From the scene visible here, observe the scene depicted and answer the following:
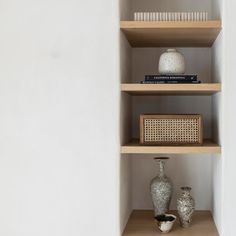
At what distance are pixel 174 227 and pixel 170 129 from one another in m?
0.51

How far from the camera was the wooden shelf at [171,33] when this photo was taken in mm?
1739

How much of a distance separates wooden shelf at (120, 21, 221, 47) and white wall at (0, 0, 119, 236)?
0.40 ft

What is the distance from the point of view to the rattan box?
1841 mm

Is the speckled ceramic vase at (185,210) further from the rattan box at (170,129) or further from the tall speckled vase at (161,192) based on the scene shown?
the rattan box at (170,129)

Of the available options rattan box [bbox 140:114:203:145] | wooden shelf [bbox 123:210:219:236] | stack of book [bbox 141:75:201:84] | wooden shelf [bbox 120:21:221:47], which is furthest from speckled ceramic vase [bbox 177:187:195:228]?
wooden shelf [bbox 120:21:221:47]

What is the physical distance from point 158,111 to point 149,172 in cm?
35

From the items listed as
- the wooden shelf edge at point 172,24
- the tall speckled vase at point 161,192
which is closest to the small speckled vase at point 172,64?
the wooden shelf edge at point 172,24

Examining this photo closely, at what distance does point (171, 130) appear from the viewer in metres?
1.85

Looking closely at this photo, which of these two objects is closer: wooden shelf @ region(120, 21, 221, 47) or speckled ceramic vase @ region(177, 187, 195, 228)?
wooden shelf @ region(120, 21, 221, 47)

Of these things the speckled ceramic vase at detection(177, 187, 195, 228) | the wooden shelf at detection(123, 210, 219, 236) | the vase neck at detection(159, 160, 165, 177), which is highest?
the vase neck at detection(159, 160, 165, 177)

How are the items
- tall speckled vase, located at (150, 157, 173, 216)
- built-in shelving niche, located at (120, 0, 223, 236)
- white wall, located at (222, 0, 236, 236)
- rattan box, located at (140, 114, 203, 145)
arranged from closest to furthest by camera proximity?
white wall, located at (222, 0, 236, 236), rattan box, located at (140, 114, 203, 145), tall speckled vase, located at (150, 157, 173, 216), built-in shelving niche, located at (120, 0, 223, 236)

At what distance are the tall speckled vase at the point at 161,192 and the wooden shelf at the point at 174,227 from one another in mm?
92

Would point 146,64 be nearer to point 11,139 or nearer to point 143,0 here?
point 143,0

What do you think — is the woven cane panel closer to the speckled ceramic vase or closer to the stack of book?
the stack of book
